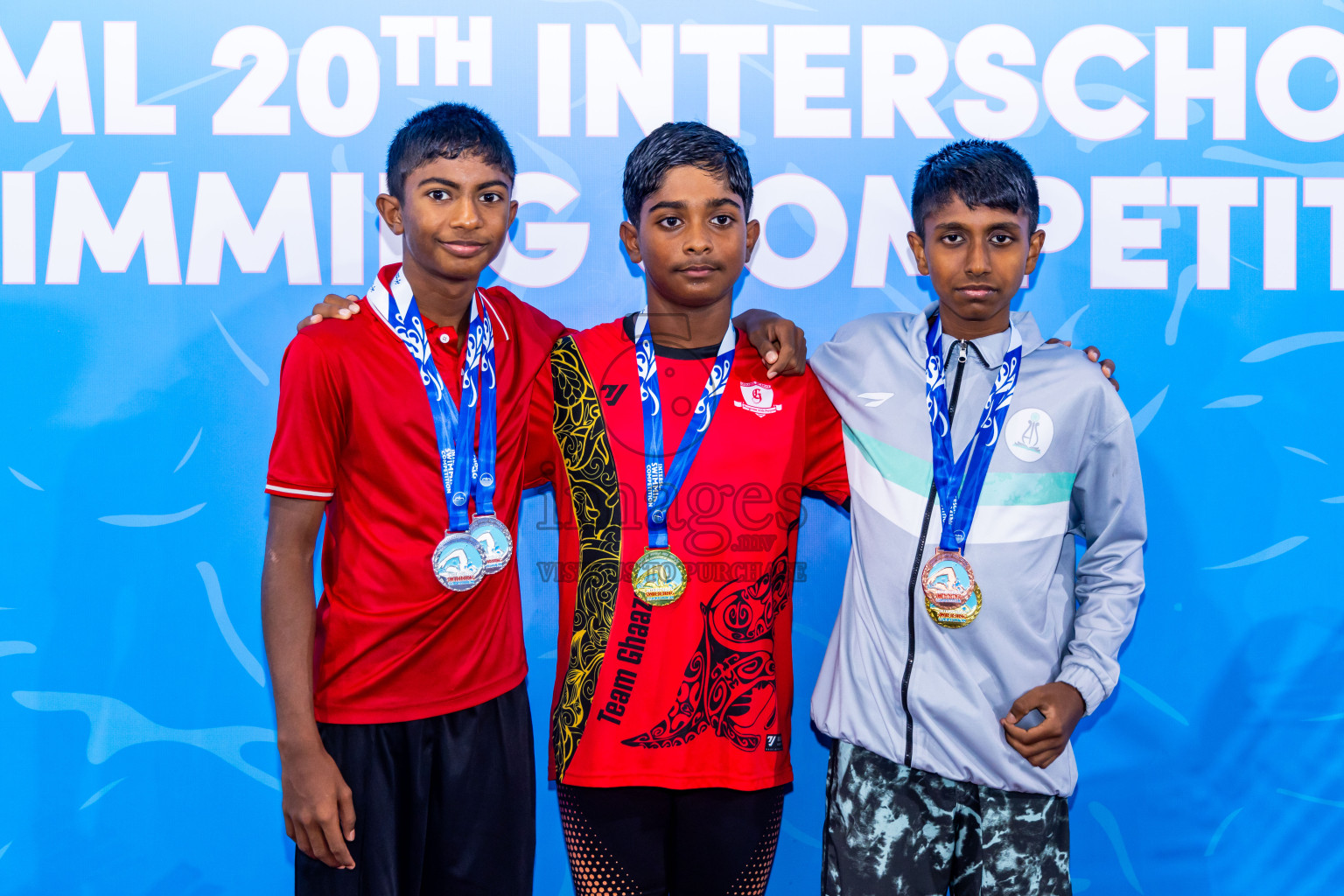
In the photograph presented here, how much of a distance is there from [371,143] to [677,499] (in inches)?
55.6

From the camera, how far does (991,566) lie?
73.0 inches

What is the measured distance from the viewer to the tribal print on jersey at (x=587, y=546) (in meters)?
1.88

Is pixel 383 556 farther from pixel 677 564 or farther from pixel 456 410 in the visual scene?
pixel 677 564

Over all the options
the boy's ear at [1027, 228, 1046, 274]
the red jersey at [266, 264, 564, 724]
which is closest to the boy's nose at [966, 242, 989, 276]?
the boy's ear at [1027, 228, 1046, 274]

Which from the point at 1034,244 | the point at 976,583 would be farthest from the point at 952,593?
the point at 1034,244

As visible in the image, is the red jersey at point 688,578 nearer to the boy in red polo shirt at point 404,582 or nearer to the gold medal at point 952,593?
the boy in red polo shirt at point 404,582

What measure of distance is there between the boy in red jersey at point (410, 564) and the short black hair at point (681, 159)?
0.90 ft

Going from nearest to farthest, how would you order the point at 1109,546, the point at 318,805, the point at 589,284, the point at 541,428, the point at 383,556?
the point at 318,805, the point at 383,556, the point at 1109,546, the point at 541,428, the point at 589,284

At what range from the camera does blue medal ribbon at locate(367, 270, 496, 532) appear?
1.84 m

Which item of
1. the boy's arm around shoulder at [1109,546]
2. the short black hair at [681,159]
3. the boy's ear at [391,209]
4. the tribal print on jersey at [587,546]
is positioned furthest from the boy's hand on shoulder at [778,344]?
the boy's ear at [391,209]

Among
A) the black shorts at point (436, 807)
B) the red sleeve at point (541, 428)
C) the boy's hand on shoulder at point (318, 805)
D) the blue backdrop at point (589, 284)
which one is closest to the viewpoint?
the boy's hand on shoulder at point (318, 805)

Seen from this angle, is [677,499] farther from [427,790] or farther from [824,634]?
[824,634]

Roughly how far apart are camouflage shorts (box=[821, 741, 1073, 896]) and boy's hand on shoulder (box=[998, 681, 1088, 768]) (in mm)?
112

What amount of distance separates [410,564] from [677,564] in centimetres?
52
